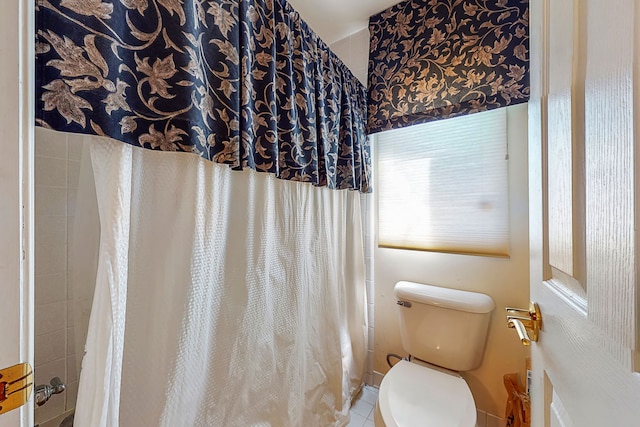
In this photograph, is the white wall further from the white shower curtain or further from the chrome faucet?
the chrome faucet

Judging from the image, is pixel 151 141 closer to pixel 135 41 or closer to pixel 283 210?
pixel 135 41

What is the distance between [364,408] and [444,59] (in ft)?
6.59

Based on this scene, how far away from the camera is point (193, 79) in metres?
0.64

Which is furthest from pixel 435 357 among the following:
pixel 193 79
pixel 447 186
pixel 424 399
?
pixel 193 79

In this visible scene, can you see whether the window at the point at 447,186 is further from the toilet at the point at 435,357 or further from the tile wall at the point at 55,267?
the tile wall at the point at 55,267

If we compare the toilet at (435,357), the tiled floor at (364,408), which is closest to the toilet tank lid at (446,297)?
the toilet at (435,357)

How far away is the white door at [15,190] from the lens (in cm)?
34

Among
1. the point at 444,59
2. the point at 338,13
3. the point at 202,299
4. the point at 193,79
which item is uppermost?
the point at 338,13

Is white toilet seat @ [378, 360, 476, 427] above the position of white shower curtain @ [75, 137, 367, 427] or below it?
below

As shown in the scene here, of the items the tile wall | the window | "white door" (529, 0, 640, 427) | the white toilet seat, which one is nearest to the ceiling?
the window

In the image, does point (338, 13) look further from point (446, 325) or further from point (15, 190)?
point (446, 325)

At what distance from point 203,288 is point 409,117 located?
1.35 m

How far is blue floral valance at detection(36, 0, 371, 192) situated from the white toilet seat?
0.93 m

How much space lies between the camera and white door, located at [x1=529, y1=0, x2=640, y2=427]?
Result: 24 centimetres
